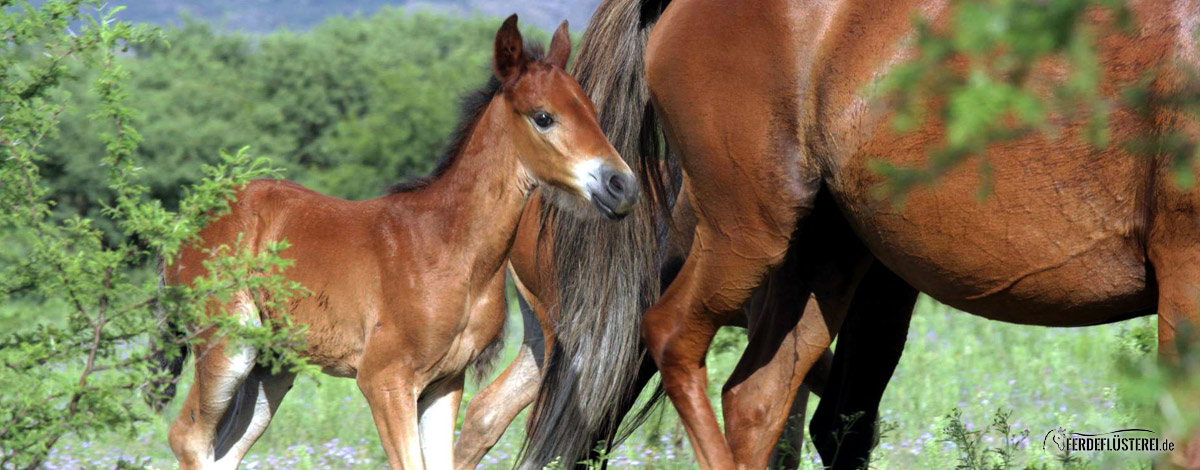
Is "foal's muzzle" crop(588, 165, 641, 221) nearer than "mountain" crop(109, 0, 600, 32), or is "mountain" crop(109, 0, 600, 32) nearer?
"foal's muzzle" crop(588, 165, 641, 221)

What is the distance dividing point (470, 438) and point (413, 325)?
3.06ft

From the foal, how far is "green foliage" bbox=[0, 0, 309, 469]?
2.41 ft

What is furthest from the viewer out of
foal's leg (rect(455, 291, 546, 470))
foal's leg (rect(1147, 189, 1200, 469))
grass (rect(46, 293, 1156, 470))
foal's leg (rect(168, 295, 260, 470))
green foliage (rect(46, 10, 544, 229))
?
green foliage (rect(46, 10, 544, 229))

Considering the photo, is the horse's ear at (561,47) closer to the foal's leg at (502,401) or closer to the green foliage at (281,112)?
the foal's leg at (502,401)

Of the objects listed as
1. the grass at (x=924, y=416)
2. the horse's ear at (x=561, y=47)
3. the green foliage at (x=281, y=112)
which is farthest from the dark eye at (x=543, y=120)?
the green foliage at (x=281, y=112)

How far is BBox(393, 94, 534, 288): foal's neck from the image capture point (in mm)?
3873

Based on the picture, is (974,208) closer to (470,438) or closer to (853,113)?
(853,113)

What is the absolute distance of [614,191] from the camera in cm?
356

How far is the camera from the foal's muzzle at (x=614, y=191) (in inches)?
140

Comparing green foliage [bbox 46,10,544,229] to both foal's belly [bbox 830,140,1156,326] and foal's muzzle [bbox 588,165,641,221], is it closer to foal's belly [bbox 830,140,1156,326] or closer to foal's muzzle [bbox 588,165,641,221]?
foal's muzzle [bbox 588,165,641,221]

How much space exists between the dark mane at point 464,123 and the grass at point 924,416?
1311 millimetres

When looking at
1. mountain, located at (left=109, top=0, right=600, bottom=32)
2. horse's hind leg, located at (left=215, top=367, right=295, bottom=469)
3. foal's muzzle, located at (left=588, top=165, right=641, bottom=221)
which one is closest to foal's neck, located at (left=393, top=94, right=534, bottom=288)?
foal's muzzle, located at (left=588, top=165, right=641, bottom=221)

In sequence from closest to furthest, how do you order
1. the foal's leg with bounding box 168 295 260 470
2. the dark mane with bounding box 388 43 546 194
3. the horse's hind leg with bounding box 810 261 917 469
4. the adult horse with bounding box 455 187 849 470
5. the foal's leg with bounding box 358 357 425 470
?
the foal's leg with bounding box 358 357 425 470, the foal's leg with bounding box 168 295 260 470, the dark mane with bounding box 388 43 546 194, the horse's hind leg with bounding box 810 261 917 469, the adult horse with bounding box 455 187 849 470

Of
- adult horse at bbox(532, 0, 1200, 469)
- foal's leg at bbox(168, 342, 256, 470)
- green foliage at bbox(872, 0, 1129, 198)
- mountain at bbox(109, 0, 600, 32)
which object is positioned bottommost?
green foliage at bbox(872, 0, 1129, 198)
